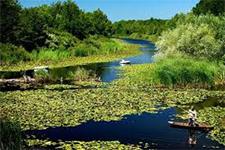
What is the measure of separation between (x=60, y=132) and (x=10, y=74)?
2251cm

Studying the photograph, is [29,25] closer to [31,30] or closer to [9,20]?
[31,30]

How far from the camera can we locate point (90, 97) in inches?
1277

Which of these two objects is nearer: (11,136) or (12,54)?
(11,136)

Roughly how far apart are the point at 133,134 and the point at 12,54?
3313 centimetres

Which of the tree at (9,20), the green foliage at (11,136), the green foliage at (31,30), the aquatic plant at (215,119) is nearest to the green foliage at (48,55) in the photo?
the green foliage at (31,30)

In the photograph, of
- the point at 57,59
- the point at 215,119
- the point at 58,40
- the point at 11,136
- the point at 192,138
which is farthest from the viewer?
the point at 58,40

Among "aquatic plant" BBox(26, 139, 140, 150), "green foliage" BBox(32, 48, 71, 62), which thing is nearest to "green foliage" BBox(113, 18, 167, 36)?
"green foliage" BBox(32, 48, 71, 62)

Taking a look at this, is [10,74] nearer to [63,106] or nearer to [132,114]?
[63,106]

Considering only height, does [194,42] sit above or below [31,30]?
below

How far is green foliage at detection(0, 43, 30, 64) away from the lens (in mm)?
52650

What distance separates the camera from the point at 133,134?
77.0ft

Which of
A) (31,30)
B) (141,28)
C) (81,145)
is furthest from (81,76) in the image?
(141,28)

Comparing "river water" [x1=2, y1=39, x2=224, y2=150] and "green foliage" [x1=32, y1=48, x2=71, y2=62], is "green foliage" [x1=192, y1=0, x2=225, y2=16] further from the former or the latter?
"river water" [x1=2, y1=39, x2=224, y2=150]

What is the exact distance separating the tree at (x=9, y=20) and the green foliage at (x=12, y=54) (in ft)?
4.91
